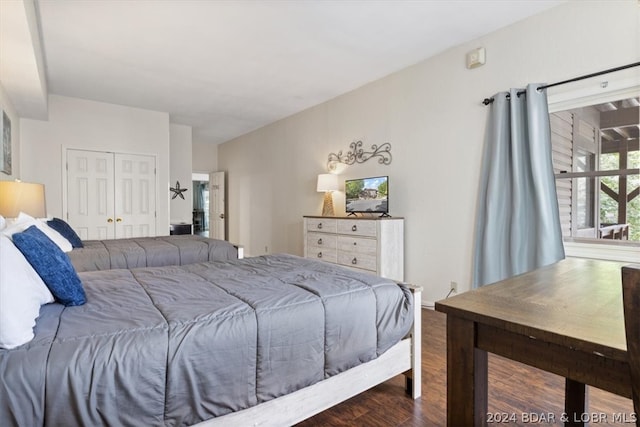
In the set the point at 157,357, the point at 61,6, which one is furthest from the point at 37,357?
the point at 61,6

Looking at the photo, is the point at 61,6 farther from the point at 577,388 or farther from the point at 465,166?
the point at 577,388

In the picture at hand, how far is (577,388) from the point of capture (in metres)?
1.46

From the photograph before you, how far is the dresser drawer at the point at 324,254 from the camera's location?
13.7 ft

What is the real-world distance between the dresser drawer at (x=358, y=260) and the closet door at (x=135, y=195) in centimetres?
345

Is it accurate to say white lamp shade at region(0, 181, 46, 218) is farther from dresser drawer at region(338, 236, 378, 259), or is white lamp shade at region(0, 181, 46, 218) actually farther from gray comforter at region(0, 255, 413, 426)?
dresser drawer at region(338, 236, 378, 259)

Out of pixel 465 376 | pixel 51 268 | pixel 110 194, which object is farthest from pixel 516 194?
pixel 110 194

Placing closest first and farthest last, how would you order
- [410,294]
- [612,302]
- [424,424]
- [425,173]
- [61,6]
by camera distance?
[612,302]
[424,424]
[410,294]
[61,6]
[425,173]

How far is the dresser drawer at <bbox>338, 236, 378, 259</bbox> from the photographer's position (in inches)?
144

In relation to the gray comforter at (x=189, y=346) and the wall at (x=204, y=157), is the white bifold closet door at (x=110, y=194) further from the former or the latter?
the gray comforter at (x=189, y=346)

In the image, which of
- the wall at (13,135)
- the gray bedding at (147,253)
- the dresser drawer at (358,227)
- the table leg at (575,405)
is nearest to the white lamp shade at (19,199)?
the gray bedding at (147,253)

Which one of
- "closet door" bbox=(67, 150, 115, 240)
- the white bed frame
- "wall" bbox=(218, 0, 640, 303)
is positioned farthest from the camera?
"closet door" bbox=(67, 150, 115, 240)

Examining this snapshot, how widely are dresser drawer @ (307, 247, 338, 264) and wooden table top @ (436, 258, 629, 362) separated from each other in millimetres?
2938

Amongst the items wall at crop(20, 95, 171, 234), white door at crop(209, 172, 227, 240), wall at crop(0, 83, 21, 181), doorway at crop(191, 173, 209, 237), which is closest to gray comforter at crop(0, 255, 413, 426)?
wall at crop(0, 83, 21, 181)

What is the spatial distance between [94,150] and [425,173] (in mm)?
4837
